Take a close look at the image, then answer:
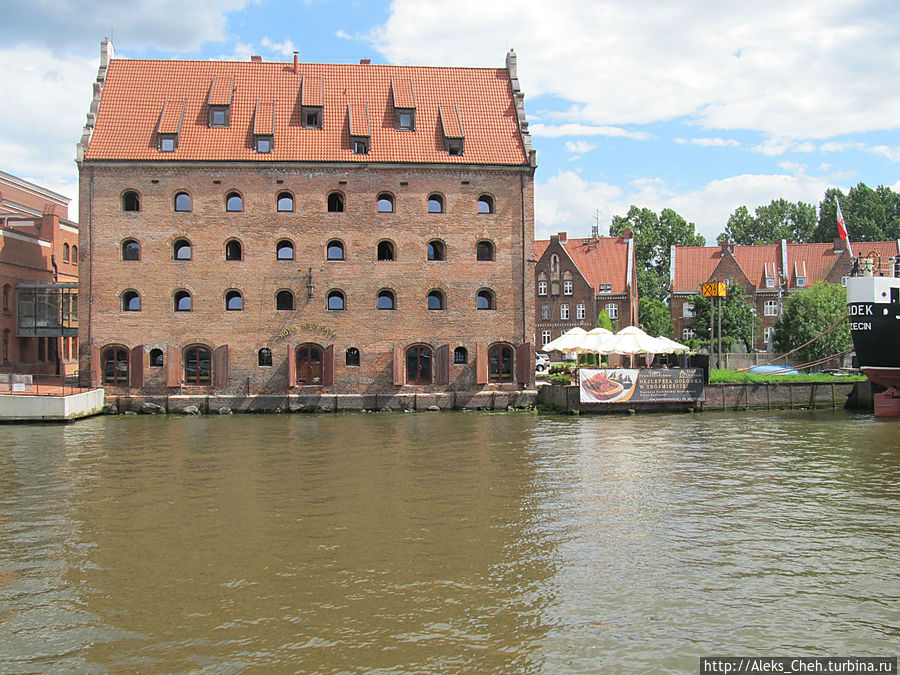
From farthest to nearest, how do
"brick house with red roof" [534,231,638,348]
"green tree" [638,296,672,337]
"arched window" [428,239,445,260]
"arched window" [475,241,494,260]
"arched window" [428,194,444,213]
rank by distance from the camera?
"green tree" [638,296,672,337] → "brick house with red roof" [534,231,638,348] → "arched window" [475,241,494,260] → "arched window" [428,194,444,213] → "arched window" [428,239,445,260]

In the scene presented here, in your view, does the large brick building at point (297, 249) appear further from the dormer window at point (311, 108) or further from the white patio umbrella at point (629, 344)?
the white patio umbrella at point (629, 344)

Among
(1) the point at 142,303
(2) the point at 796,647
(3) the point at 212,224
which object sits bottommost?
(2) the point at 796,647

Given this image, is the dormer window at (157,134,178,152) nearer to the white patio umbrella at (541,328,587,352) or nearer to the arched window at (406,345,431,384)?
the arched window at (406,345,431,384)

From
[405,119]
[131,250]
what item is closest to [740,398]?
[405,119]

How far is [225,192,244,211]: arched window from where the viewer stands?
36.2 metres

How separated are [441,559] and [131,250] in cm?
2889

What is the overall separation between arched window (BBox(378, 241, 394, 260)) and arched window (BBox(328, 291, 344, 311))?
8.43ft

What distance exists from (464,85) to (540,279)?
29.2 meters

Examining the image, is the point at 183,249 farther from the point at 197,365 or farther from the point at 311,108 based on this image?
the point at 311,108

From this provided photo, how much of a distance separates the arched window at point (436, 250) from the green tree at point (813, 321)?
31.9 meters

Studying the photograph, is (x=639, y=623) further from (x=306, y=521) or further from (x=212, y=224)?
(x=212, y=224)

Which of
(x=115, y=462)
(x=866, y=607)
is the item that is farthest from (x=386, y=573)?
(x=115, y=462)

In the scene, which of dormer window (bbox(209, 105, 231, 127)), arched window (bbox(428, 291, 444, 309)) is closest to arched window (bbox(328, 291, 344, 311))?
arched window (bbox(428, 291, 444, 309))

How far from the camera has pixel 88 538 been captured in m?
13.3
